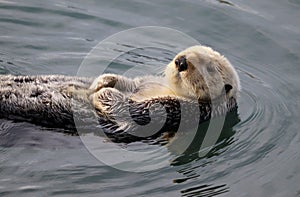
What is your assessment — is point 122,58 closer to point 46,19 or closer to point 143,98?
point 46,19

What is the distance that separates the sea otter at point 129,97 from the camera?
18.0 feet

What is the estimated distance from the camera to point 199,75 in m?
5.72

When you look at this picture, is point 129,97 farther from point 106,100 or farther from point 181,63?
point 181,63

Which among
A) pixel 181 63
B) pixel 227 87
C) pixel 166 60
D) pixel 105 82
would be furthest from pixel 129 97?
pixel 166 60

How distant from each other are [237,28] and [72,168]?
12.2ft

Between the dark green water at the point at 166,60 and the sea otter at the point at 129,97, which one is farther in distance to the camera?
the sea otter at the point at 129,97

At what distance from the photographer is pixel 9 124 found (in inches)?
211

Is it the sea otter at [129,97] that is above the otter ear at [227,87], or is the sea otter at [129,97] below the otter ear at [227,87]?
below

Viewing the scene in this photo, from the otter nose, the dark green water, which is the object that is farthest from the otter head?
the dark green water

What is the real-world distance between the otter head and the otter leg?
54 centimetres

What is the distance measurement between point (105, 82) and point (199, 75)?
0.90 metres

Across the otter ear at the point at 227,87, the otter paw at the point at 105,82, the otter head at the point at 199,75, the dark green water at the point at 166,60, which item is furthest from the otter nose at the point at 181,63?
the dark green water at the point at 166,60

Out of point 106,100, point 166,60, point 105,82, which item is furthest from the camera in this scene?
point 166,60

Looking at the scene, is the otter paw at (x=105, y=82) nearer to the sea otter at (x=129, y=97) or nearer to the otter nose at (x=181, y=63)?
the sea otter at (x=129, y=97)
